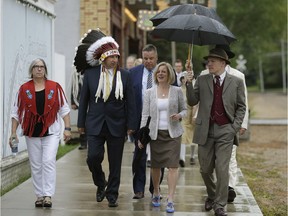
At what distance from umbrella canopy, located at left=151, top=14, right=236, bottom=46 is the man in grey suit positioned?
0.58 ft

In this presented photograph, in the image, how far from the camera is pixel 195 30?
8.15 m

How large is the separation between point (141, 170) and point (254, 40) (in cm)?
4211

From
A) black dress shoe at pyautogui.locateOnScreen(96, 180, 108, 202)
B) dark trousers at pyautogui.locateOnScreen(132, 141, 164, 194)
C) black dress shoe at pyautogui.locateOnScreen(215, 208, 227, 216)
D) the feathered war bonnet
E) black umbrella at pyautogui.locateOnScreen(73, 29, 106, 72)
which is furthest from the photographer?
dark trousers at pyautogui.locateOnScreen(132, 141, 164, 194)

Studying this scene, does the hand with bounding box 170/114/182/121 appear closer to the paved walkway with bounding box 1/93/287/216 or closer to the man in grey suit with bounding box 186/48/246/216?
the man in grey suit with bounding box 186/48/246/216

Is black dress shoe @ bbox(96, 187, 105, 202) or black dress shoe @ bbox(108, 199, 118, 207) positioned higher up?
black dress shoe @ bbox(96, 187, 105, 202)

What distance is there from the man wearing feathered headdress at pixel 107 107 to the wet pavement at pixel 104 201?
1.11 ft

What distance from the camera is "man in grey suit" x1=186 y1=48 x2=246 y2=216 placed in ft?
26.5

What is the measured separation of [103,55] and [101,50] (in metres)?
0.09

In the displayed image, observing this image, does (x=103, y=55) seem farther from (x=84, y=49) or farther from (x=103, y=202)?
(x=103, y=202)

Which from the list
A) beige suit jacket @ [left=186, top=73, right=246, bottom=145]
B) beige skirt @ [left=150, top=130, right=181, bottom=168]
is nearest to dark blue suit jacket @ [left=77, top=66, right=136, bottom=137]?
beige skirt @ [left=150, top=130, right=181, bottom=168]

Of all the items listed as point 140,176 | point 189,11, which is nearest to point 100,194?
point 140,176

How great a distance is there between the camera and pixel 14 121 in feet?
27.8

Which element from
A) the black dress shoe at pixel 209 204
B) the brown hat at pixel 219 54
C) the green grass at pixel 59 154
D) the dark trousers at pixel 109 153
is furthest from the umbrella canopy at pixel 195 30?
the green grass at pixel 59 154

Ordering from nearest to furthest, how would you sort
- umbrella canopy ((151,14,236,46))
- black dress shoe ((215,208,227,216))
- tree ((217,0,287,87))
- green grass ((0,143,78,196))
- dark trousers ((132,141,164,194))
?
1. black dress shoe ((215,208,227,216))
2. umbrella canopy ((151,14,236,46))
3. dark trousers ((132,141,164,194))
4. green grass ((0,143,78,196))
5. tree ((217,0,287,87))
